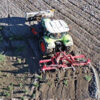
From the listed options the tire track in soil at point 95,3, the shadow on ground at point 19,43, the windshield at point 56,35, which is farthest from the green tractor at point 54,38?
the tire track in soil at point 95,3

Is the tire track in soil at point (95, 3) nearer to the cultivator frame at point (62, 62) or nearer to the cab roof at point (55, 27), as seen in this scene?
the cab roof at point (55, 27)

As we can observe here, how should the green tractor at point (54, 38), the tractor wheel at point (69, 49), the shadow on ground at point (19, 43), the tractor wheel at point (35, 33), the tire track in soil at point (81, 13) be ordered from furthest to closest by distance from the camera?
the tire track in soil at point (81, 13)
the tractor wheel at point (35, 33)
the shadow on ground at point (19, 43)
the tractor wheel at point (69, 49)
the green tractor at point (54, 38)

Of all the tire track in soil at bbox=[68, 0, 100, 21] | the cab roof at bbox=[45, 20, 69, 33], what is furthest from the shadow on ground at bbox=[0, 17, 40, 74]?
the tire track in soil at bbox=[68, 0, 100, 21]

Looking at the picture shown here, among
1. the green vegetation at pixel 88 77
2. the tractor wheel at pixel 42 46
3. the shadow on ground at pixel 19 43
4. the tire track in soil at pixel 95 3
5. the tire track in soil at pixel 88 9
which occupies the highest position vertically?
the tire track in soil at pixel 95 3

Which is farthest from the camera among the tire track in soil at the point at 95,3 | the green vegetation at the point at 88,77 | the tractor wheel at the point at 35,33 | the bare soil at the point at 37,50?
the tire track in soil at the point at 95,3

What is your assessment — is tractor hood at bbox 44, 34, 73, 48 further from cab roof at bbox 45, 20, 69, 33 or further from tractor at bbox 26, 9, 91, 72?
cab roof at bbox 45, 20, 69, 33

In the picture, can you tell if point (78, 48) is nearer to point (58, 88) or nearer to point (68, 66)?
point (68, 66)

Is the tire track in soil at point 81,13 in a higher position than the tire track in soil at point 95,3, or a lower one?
lower
